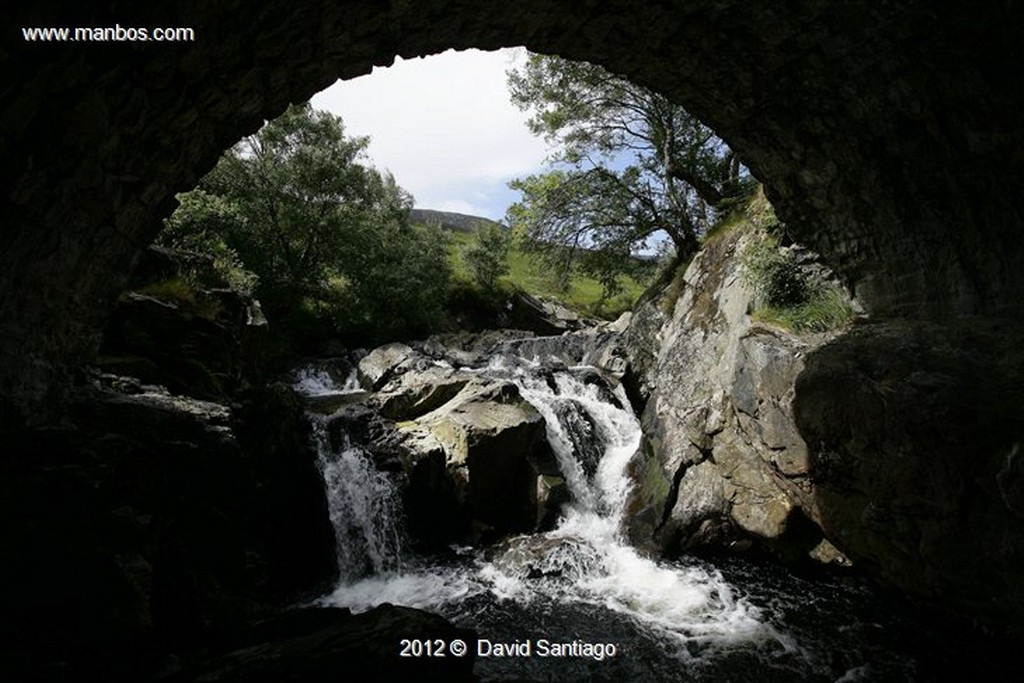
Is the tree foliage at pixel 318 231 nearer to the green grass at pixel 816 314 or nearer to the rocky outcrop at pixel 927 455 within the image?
the green grass at pixel 816 314

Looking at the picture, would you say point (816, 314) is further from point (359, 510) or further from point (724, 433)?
point (359, 510)

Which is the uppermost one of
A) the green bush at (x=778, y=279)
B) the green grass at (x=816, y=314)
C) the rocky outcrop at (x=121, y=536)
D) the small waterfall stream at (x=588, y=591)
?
the green bush at (x=778, y=279)

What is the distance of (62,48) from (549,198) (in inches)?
546

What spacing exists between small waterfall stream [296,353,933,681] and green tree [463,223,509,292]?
2510 centimetres

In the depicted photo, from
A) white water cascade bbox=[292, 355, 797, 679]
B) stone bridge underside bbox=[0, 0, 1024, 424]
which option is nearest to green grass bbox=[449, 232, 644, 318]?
→ white water cascade bbox=[292, 355, 797, 679]

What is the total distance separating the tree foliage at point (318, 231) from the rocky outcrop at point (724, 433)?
681 inches

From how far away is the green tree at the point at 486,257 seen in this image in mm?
38094

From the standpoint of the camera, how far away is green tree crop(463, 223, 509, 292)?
38.1m

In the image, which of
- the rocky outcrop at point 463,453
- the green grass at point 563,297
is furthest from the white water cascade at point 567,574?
the green grass at point 563,297

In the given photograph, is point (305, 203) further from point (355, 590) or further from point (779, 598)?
point (779, 598)

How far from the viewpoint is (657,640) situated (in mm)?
8125

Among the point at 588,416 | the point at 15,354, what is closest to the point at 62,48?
the point at 15,354

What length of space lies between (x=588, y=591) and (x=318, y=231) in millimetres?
22025

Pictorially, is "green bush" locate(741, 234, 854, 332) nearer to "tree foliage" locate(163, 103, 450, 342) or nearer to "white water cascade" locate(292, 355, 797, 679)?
"white water cascade" locate(292, 355, 797, 679)
